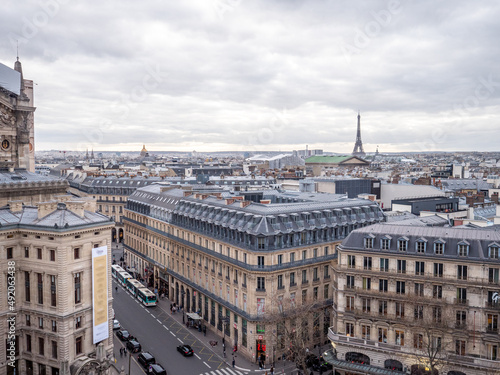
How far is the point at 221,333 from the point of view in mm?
80125

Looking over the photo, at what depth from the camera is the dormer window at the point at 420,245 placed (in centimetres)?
6322

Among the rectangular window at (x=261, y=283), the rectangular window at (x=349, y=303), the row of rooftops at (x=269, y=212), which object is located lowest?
the rectangular window at (x=349, y=303)

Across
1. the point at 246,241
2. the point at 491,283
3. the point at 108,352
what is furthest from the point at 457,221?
the point at 108,352

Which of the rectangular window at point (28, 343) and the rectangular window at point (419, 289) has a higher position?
the rectangular window at point (419, 289)

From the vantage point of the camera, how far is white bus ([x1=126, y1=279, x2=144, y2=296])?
10070 centimetres

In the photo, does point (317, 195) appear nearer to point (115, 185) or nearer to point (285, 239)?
point (285, 239)

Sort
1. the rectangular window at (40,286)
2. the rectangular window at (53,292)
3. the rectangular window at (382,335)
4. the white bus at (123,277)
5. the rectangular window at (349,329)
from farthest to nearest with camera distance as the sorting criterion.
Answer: the white bus at (123,277), the rectangular window at (349,329), the rectangular window at (382,335), the rectangular window at (40,286), the rectangular window at (53,292)

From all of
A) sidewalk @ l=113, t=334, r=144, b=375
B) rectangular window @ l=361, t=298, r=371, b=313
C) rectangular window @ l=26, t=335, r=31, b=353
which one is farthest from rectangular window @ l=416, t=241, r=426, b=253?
rectangular window @ l=26, t=335, r=31, b=353

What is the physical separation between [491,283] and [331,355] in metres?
24.0

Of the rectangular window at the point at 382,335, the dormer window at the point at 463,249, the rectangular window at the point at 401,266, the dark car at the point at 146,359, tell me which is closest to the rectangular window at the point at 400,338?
the rectangular window at the point at 382,335

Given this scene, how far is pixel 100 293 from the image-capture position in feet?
185

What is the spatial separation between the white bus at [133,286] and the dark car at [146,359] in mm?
30426

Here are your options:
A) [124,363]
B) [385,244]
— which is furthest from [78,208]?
[385,244]

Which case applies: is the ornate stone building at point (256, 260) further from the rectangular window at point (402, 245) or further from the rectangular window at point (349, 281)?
the rectangular window at point (402, 245)
